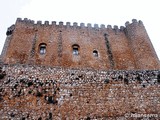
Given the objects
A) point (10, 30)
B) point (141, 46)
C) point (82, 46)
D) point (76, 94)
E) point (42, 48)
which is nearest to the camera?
point (76, 94)

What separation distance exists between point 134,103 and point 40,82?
Answer: 15.4 feet

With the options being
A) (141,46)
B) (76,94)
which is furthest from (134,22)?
(76,94)

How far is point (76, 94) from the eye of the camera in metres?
13.0

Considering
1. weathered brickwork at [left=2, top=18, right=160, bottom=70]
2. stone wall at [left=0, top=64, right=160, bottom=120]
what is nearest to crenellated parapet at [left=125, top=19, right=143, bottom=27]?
weathered brickwork at [left=2, top=18, right=160, bottom=70]

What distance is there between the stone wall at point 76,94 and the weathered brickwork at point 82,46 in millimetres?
10444

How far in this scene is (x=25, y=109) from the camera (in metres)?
12.2

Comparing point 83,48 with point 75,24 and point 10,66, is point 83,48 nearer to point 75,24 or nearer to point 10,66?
point 75,24

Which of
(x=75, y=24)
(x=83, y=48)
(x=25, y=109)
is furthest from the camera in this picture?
(x=75, y=24)

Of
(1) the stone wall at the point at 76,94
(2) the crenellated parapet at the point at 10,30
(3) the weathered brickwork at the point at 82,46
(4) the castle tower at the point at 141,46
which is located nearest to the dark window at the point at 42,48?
(3) the weathered brickwork at the point at 82,46

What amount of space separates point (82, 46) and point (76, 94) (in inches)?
539

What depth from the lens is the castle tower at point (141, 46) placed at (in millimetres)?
24250

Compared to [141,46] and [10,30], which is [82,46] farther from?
[10,30]

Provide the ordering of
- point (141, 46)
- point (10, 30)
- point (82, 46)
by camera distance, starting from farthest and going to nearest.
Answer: point (10, 30) → point (82, 46) → point (141, 46)

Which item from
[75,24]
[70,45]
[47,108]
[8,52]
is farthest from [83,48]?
[47,108]
